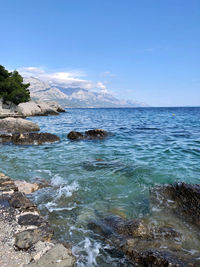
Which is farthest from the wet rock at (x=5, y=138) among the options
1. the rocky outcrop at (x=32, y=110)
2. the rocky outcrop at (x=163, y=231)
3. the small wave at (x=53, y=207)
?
the rocky outcrop at (x=32, y=110)

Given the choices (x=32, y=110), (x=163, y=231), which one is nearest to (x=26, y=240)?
(x=163, y=231)

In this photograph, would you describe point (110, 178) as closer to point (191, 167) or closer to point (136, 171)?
point (136, 171)

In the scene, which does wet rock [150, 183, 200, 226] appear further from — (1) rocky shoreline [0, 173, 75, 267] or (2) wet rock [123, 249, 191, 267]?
(1) rocky shoreline [0, 173, 75, 267]

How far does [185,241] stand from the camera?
4914 mm

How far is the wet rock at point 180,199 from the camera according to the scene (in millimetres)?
6087

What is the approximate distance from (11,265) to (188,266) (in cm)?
332

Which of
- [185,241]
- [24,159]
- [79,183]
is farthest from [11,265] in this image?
[24,159]

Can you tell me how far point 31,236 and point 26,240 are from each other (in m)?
0.16

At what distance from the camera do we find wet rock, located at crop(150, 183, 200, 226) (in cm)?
609

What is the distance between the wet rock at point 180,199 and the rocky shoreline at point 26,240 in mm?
3722

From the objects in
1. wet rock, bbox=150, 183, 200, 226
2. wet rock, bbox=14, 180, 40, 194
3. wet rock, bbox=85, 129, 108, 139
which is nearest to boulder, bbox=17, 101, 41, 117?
wet rock, bbox=85, 129, 108, 139

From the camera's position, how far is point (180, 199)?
6.72 m

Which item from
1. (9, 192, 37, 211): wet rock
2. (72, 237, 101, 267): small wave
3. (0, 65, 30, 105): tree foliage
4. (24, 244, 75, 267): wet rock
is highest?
(0, 65, 30, 105): tree foliage

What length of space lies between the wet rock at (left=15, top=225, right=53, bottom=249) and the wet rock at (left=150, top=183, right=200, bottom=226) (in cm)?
372
